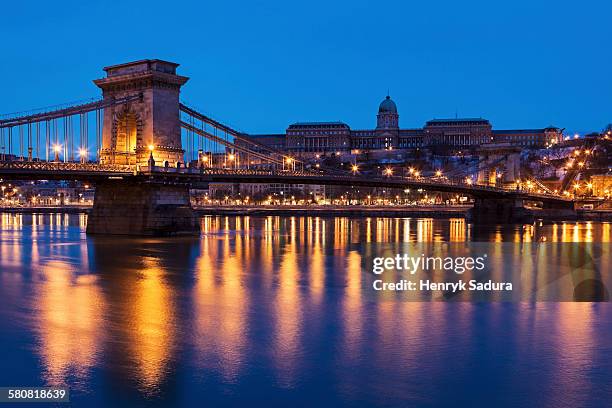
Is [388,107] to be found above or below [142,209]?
above

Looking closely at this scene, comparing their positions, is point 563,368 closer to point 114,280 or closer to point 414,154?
point 114,280

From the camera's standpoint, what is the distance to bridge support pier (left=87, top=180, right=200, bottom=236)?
40.3 metres

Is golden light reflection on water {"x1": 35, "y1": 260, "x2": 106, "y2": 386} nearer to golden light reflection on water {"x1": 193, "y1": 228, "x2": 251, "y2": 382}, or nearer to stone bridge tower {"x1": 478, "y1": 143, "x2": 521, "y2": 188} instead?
golden light reflection on water {"x1": 193, "y1": 228, "x2": 251, "y2": 382}

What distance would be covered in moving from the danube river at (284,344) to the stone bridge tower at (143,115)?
695 inches

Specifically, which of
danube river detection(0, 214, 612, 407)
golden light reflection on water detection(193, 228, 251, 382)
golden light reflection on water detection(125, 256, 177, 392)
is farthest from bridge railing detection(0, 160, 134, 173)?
golden light reflection on water detection(125, 256, 177, 392)

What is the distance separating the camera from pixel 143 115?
4153 centimetres

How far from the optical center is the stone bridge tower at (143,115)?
41.2 m

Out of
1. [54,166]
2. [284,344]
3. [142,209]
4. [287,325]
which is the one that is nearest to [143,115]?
[142,209]

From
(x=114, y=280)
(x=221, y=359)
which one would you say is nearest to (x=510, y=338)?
(x=221, y=359)

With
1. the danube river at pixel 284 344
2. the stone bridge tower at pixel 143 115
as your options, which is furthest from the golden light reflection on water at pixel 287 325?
the stone bridge tower at pixel 143 115

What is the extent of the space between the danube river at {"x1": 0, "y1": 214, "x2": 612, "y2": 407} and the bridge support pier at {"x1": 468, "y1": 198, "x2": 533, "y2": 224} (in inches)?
1828

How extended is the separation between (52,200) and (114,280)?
130m

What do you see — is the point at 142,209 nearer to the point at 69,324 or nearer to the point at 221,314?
the point at 221,314

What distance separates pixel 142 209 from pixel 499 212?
132 ft
